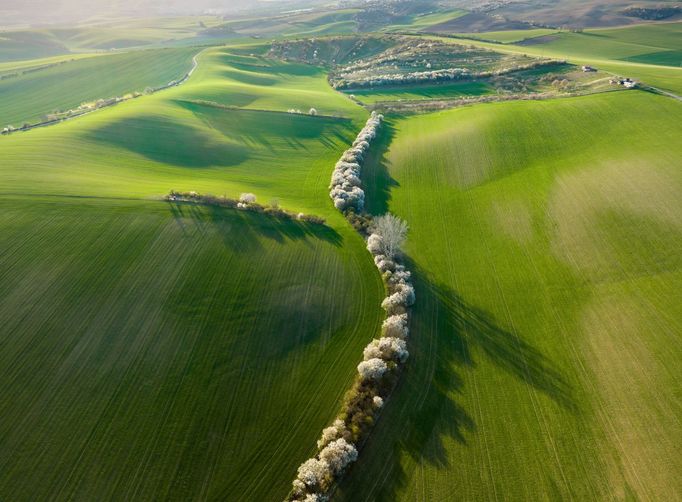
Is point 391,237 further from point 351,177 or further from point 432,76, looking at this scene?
point 432,76

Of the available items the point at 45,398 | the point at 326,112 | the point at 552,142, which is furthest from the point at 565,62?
the point at 45,398

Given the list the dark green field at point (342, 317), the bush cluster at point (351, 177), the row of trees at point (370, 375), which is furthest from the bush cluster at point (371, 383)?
the bush cluster at point (351, 177)

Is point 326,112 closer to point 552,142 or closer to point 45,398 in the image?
point 552,142

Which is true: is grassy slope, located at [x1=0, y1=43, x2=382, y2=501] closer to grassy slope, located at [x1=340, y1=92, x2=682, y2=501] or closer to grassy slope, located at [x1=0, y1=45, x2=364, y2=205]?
grassy slope, located at [x1=0, y1=45, x2=364, y2=205]

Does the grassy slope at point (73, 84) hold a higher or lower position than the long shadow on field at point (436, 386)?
higher

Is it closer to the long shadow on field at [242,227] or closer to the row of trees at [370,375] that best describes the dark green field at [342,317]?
the long shadow on field at [242,227]

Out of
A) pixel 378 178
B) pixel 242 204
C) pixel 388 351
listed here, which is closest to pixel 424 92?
pixel 378 178
